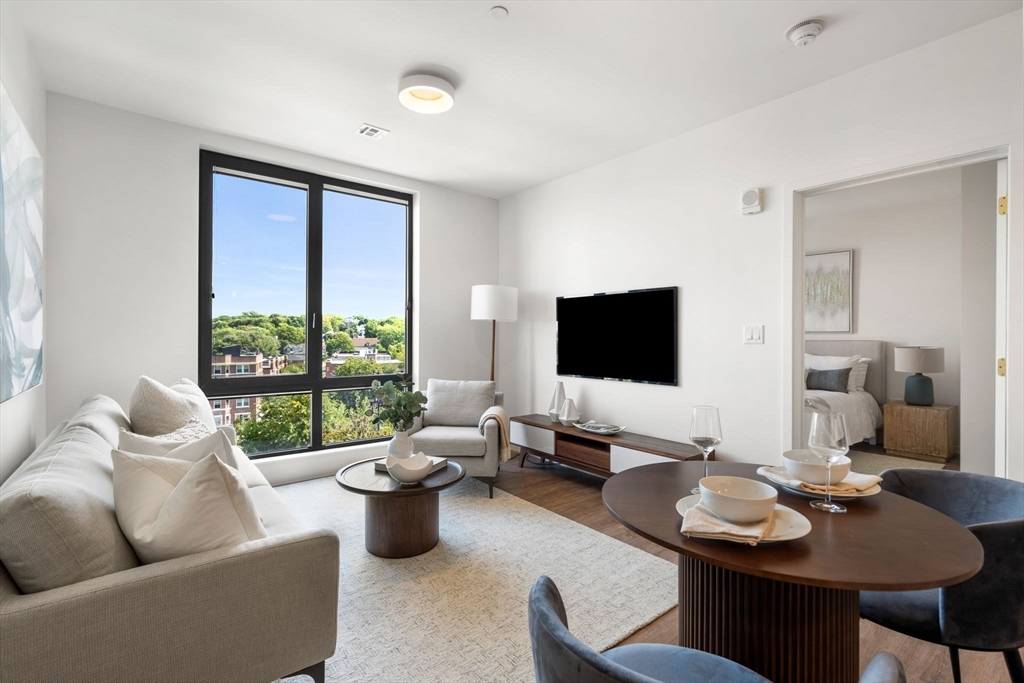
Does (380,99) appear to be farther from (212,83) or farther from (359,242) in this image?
(359,242)

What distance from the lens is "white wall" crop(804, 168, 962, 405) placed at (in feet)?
15.4

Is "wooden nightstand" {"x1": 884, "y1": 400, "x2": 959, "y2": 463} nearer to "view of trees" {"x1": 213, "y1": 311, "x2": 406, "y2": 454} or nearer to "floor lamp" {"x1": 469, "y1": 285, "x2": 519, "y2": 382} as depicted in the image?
"floor lamp" {"x1": 469, "y1": 285, "x2": 519, "y2": 382}

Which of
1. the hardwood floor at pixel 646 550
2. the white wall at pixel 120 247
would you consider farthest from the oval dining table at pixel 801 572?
the white wall at pixel 120 247

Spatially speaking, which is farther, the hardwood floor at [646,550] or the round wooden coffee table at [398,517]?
the round wooden coffee table at [398,517]

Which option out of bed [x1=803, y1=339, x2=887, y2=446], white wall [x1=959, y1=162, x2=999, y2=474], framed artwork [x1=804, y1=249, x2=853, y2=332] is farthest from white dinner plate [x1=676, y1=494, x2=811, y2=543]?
framed artwork [x1=804, y1=249, x2=853, y2=332]

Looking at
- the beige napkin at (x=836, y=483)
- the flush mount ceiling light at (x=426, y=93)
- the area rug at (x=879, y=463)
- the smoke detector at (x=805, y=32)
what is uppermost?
the smoke detector at (x=805, y=32)

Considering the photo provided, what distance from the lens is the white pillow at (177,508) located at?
1.24 meters

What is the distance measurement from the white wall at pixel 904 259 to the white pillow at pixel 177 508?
525 cm

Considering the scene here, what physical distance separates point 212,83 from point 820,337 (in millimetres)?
6422

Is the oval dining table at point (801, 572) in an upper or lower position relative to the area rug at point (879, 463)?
upper

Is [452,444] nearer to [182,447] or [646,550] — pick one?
[646,550]

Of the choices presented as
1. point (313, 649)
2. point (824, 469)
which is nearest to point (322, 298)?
point (313, 649)

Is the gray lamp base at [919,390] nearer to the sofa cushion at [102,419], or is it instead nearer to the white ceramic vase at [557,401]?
the white ceramic vase at [557,401]

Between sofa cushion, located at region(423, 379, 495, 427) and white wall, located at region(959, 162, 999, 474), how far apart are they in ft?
11.0
